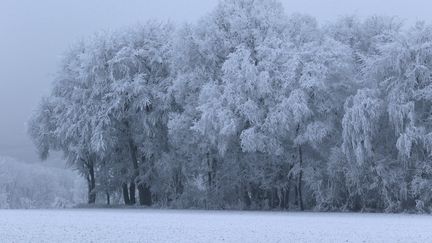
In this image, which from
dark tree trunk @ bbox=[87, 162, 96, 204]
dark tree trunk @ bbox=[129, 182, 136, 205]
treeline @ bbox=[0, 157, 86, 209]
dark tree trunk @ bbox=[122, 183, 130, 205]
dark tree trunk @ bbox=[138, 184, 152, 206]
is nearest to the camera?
dark tree trunk @ bbox=[138, 184, 152, 206]

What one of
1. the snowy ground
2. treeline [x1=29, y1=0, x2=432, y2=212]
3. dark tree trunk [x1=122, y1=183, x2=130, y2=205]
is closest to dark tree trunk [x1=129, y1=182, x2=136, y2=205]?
treeline [x1=29, y1=0, x2=432, y2=212]

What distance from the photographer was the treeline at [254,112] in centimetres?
3569

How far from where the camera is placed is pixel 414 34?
36344 millimetres

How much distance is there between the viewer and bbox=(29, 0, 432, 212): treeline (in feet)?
117

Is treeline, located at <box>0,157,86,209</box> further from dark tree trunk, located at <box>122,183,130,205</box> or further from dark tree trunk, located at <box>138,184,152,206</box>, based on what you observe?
dark tree trunk, located at <box>138,184,152,206</box>

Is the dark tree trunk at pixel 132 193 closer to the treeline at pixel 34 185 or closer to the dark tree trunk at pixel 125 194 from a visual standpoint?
the dark tree trunk at pixel 125 194

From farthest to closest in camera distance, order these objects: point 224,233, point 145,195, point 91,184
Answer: point 91,184, point 145,195, point 224,233

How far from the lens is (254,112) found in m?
37.2

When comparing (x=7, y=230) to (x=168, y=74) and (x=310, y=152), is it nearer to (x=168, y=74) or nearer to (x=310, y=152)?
(x=310, y=152)

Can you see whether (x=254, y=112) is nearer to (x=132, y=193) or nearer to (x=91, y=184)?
(x=132, y=193)

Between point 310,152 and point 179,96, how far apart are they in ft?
28.4

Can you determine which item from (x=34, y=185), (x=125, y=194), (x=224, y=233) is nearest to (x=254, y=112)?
(x=224, y=233)

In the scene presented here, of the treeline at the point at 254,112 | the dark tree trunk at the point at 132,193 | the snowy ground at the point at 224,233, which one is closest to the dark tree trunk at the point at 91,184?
the treeline at the point at 254,112

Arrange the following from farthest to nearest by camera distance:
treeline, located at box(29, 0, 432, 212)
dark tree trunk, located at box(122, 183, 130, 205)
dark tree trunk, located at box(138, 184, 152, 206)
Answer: dark tree trunk, located at box(122, 183, 130, 205) < dark tree trunk, located at box(138, 184, 152, 206) < treeline, located at box(29, 0, 432, 212)
